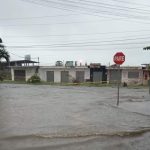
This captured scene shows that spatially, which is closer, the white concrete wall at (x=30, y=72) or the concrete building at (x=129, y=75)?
the concrete building at (x=129, y=75)

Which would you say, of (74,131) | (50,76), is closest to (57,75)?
(50,76)

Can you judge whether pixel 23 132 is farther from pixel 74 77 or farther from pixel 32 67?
pixel 32 67

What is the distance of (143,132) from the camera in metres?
8.85

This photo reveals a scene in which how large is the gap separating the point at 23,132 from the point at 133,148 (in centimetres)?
331

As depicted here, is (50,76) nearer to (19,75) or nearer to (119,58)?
(19,75)

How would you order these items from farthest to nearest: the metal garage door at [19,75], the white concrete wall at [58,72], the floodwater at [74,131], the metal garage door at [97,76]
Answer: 1. the metal garage door at [19,75]
2. the white concrete wall at [58,72]
3. the metal garage door at [97,76]
4. the floodwater at [74,131]

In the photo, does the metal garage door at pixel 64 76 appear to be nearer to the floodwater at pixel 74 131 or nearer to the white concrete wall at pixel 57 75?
the white concrete wall at pixel 57 75

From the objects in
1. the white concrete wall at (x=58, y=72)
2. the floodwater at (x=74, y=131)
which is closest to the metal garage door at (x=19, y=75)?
the white concrete wall at (x=58, y=72)

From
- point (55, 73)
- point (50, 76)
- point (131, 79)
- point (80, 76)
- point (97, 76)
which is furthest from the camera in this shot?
point (50, 76)

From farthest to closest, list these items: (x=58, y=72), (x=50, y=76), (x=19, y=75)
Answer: (x=19, y=75) < (x=50, y=76) < (x=58, y=72)

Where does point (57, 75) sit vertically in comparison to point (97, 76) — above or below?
above

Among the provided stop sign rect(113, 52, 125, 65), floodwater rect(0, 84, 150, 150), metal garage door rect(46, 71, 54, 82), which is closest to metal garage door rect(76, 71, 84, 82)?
metal garage door rect(46, 71, 54, 82)

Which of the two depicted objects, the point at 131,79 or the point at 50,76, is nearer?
the point at 131,79

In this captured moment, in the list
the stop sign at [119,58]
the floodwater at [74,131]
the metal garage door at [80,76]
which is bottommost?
→ the floodwater at [74,131]
